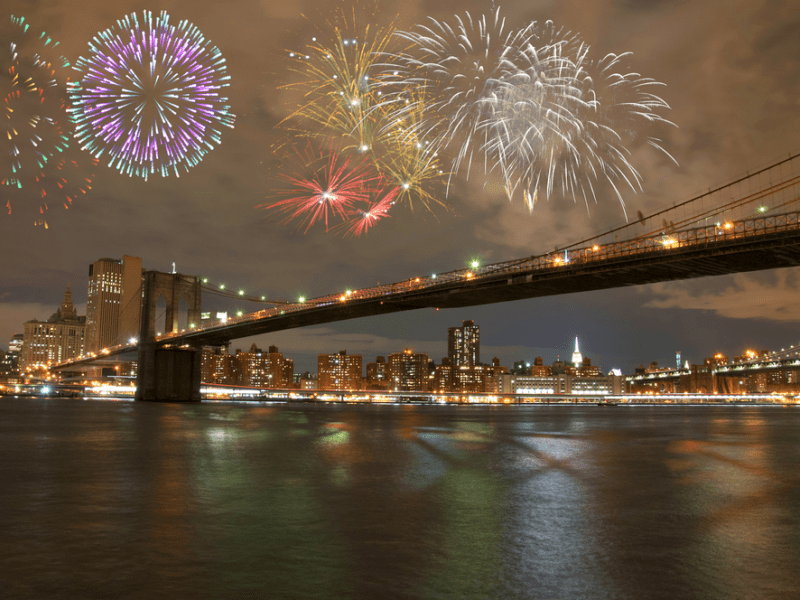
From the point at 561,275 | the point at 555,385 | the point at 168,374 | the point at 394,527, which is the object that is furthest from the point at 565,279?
the point at 555,385

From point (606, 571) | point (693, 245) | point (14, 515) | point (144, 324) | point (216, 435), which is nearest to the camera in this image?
point (606, 571)

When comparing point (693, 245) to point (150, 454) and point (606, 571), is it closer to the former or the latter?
point (150, 454)

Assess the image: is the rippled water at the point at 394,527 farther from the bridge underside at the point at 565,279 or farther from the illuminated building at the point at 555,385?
the illuminated building at the point at 555,385

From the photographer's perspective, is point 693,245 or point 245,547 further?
point 693,245

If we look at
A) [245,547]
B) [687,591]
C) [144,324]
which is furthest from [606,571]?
[144,324]

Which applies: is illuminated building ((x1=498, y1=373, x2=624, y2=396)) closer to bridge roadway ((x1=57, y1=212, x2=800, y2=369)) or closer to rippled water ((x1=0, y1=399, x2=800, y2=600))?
bridge roadway ((x1=57, y1=212, x2=800, y2=369))

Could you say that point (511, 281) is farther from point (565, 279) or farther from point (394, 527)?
point (394, 527)
